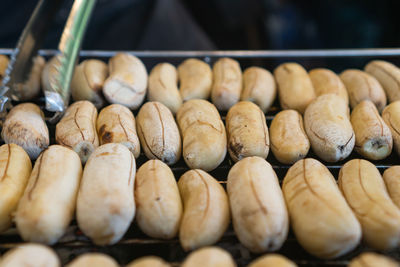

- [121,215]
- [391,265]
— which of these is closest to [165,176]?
[121,215]

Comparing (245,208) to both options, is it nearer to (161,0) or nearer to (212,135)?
(212,135)

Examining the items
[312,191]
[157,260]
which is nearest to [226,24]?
[312,191]

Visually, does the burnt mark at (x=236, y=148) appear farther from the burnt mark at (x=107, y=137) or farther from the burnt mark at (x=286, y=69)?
the burnt mark at (x=286, y=69)

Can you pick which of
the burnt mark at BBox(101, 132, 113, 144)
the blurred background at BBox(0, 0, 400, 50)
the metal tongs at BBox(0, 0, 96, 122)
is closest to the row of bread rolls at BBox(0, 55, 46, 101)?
the metal tongs at BBox(0, 0, 96, 122)

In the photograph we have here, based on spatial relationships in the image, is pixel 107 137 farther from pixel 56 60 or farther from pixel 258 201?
pixel 258 201

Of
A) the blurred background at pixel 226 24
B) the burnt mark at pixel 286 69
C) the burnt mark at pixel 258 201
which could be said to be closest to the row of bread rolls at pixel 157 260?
the burnt mark at pixel 258 201

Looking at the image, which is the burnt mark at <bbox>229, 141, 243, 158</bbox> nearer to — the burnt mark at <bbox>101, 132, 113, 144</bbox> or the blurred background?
the burnt mark at <bbox>101, 132, 113, 144</bbox>
